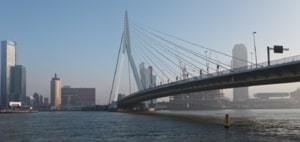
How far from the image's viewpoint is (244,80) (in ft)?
278

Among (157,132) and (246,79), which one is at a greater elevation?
(246,79)

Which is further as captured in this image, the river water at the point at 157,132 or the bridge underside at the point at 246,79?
the bridge underside at the point at 246,79

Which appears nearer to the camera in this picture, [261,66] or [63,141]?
[63,141]

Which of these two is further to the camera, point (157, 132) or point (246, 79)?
point (246, 79)

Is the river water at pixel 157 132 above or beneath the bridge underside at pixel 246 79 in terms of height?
beneath

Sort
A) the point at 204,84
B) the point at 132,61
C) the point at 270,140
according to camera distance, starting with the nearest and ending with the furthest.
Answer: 1. the point at 270,140
2. the point at 204,84
3. the point at 132,61

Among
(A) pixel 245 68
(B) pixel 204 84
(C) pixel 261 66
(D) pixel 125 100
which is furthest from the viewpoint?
(D) pixel 125 100

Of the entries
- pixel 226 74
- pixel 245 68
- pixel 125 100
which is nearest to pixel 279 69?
pixel 245 68

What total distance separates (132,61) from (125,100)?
2268 inches

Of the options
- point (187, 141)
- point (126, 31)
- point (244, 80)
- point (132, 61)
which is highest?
point (126, 31)

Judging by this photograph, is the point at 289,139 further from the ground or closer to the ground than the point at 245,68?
closer to the ground

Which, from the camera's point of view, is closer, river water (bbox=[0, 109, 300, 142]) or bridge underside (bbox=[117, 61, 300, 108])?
river water (bbox=[0, 109, 300, 142])

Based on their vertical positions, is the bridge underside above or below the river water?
above

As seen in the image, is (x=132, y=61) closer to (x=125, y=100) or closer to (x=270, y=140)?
(x=125, y=100)
